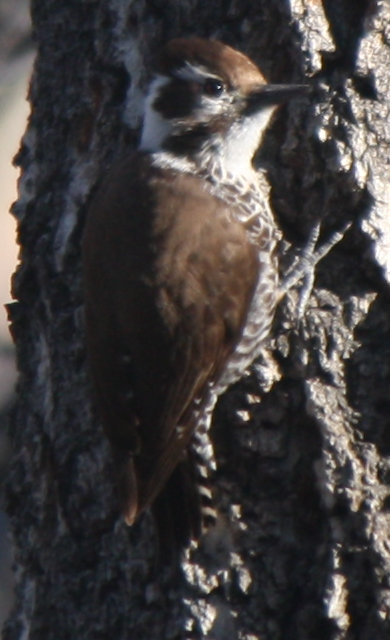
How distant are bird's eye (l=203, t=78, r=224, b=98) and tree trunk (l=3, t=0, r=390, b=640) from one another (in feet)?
0.56

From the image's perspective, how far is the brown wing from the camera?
412 centimetres

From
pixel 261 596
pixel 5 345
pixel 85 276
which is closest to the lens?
pixel 261 596

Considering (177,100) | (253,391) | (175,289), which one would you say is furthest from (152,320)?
(177,100)

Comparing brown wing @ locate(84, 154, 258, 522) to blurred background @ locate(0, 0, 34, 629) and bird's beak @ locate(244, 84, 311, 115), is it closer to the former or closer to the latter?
bird's beak @ locate(244, 84, 311, 115)

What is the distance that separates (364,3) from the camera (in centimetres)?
416

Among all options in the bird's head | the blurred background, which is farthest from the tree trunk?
the blurred background

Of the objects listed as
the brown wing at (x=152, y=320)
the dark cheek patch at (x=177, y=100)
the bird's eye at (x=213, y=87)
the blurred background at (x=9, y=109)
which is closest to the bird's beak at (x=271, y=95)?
the bird's eye at (x=213, y=87)

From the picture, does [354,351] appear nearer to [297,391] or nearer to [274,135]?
[297,391]

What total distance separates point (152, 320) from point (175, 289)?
0.10 m

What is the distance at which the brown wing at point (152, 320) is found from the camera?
4.12 metres

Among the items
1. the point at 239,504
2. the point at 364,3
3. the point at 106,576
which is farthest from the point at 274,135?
the point at 106,576

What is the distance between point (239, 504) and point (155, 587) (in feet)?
1.03

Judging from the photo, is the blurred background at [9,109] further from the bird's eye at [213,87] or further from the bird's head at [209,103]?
the bird's eye at [213,87]

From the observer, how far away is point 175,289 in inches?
163
